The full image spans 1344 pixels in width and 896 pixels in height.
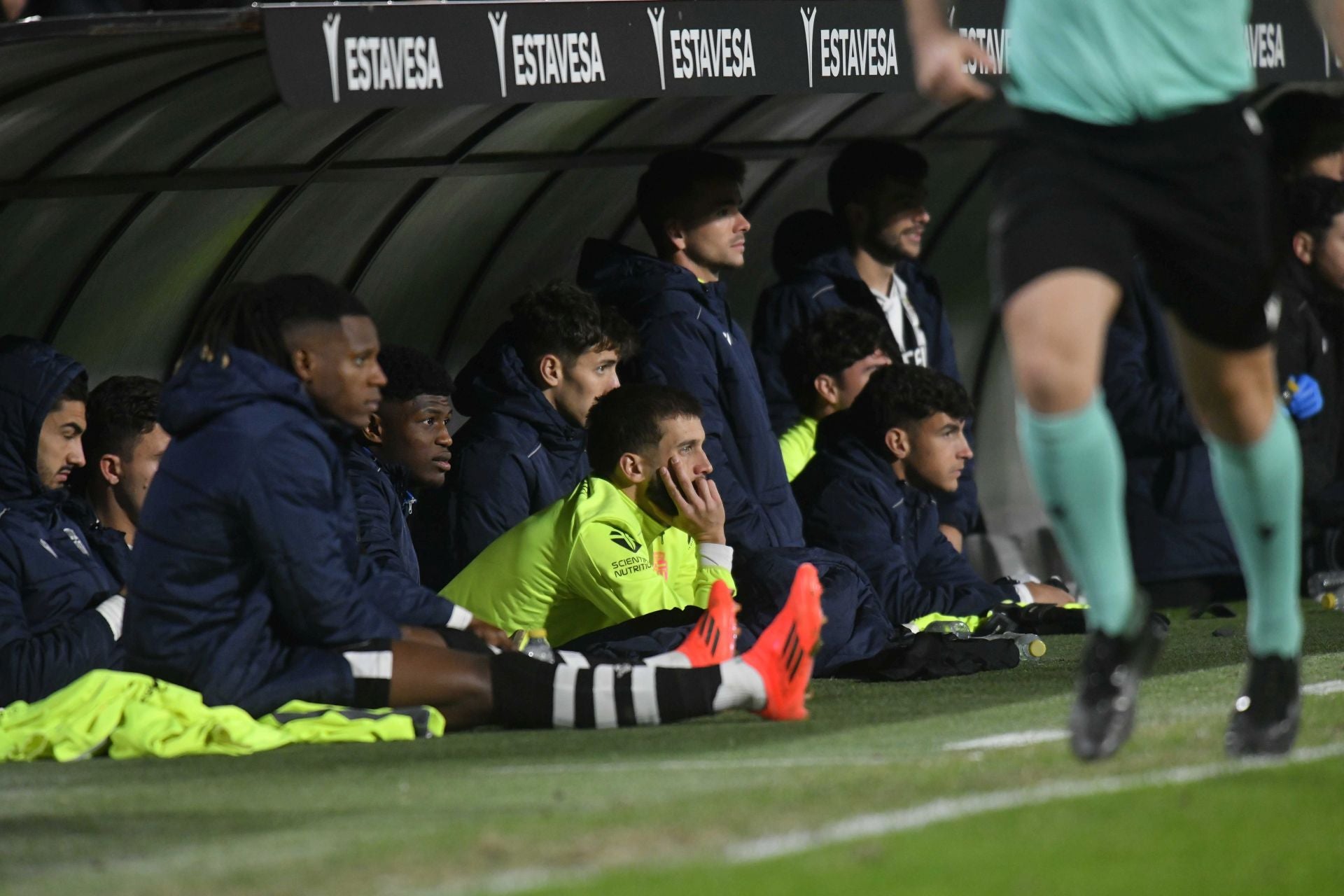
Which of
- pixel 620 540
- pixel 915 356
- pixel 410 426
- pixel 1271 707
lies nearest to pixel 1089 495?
pixel 1271 707

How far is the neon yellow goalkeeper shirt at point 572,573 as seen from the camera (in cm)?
703

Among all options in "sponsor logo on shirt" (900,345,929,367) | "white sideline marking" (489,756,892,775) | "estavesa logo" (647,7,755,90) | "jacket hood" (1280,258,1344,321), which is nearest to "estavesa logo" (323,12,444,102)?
"estavesa logo" (647,7,755,90)

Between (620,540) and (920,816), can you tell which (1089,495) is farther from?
(620,540)

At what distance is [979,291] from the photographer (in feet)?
40.1

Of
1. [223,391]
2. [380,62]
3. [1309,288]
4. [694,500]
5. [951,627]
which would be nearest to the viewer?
[223,391]

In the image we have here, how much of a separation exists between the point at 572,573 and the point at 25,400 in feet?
5.73

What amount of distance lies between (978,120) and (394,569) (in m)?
5.27

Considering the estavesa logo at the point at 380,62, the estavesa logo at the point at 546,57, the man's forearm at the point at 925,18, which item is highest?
the man's forearm at the point at 925,18

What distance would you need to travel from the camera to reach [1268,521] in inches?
171

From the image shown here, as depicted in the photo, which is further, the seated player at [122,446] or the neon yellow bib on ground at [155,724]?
the seated player at [122,446]

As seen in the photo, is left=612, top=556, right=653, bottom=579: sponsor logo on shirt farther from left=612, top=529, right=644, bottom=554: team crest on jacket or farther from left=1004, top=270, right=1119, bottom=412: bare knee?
left=1004, top=270, right=1119, bottom=412: bare knee

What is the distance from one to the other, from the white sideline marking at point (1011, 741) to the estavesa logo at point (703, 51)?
2.74m

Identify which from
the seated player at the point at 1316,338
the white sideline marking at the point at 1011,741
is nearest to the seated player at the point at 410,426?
the white sideline marking at the point at 1011,741

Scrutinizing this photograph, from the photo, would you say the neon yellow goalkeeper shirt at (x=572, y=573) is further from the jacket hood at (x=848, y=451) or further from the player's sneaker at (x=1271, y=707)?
the player's sneaker at (x=1271, y=707)
